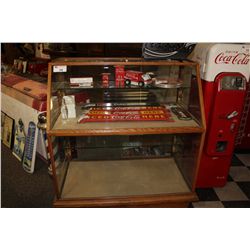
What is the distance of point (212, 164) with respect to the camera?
2.40 metres

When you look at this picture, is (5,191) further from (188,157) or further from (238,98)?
(238,98)

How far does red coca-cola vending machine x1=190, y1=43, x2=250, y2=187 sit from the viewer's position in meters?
1.96

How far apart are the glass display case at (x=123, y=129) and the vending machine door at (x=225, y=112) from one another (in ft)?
1.00

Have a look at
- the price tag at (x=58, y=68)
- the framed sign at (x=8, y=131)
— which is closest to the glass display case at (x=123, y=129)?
the price tag at (x=58, y=68)

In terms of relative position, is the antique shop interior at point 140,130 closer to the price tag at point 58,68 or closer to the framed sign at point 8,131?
the price tag at point 58,68

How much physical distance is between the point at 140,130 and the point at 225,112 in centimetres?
101

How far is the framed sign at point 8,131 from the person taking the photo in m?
3.21

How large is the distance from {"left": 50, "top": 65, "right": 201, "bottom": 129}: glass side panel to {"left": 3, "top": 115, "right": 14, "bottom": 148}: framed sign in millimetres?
1709

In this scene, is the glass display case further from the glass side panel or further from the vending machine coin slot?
the vending machine coin slot

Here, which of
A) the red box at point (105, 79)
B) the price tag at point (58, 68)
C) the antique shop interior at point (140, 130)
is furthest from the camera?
the red box at point (105, 79)

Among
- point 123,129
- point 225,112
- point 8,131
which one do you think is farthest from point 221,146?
point 8,131

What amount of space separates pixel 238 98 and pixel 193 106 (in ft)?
1.72
